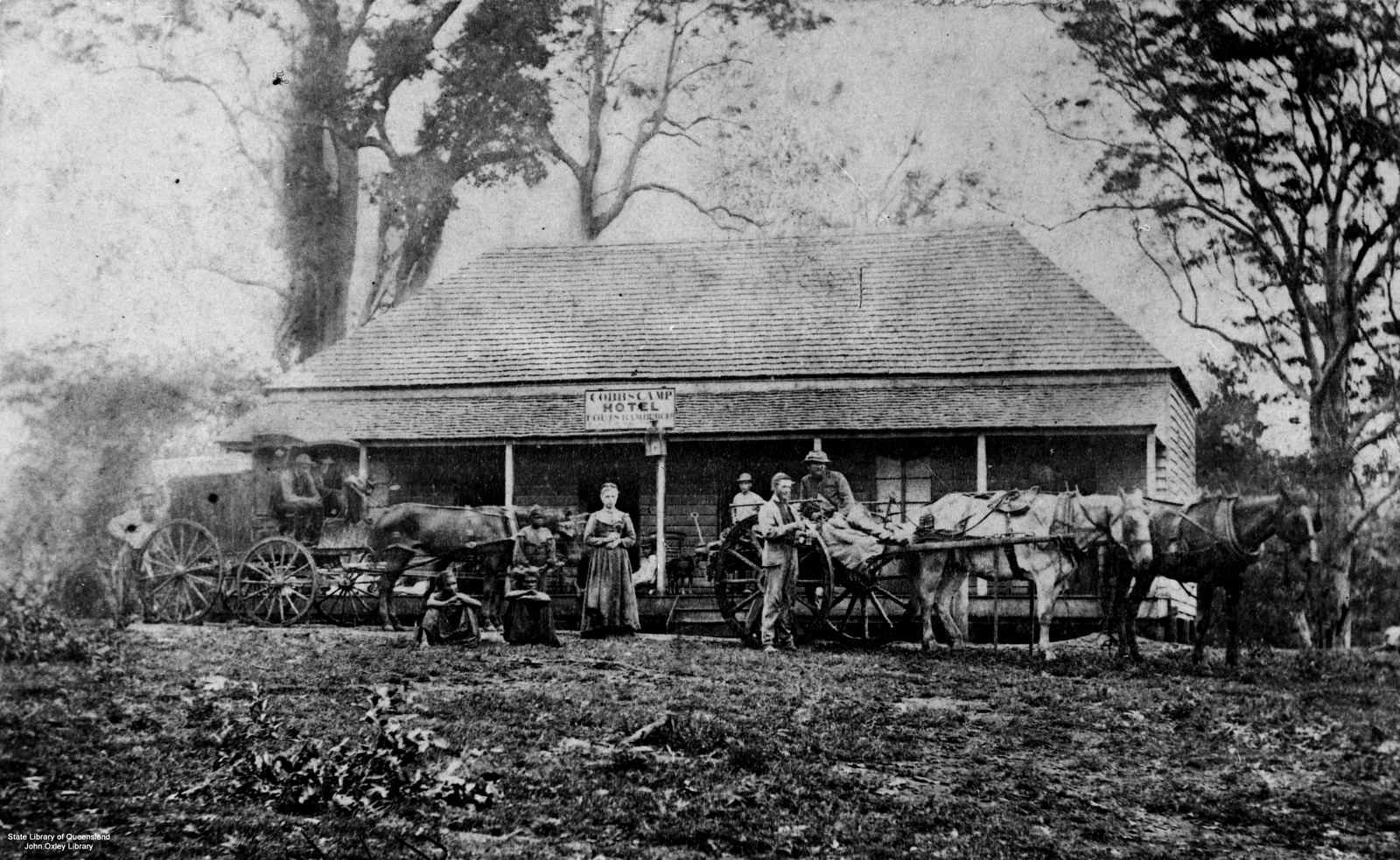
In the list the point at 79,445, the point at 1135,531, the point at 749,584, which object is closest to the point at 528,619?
the point at 749,584

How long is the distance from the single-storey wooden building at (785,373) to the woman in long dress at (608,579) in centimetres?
214

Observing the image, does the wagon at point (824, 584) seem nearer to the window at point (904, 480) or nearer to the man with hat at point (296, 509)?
the window at point (904, 480)

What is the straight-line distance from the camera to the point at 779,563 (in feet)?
31.1

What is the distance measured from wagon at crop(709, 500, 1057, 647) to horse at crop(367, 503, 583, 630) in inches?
81.0

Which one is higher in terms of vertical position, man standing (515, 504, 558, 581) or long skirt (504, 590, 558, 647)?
man standing (515, 504, 558, 581)

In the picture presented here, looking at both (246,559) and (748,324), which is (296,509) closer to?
(246,559)

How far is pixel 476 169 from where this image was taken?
8547 millimetres

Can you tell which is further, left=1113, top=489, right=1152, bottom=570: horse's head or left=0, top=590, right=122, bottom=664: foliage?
left=1113, top=489, right=1152, bottom=570: horse's head

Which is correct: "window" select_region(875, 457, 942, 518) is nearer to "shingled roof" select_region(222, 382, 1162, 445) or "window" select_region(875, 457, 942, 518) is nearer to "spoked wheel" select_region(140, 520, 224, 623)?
"shingled roof" select_region(222, 382, 1162, 445)

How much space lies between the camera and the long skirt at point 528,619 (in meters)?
9.08

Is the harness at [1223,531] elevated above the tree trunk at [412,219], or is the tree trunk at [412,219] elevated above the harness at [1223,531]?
the tree trunk at [412,219]

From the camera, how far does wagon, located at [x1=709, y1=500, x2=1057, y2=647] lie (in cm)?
970

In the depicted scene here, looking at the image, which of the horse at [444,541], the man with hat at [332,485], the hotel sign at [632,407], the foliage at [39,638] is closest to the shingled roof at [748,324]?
the hotel sign at [632,407]

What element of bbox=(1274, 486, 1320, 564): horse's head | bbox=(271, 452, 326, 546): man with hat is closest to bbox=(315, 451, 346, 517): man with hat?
bbox=(271, 452, 326, 546): man with hat
